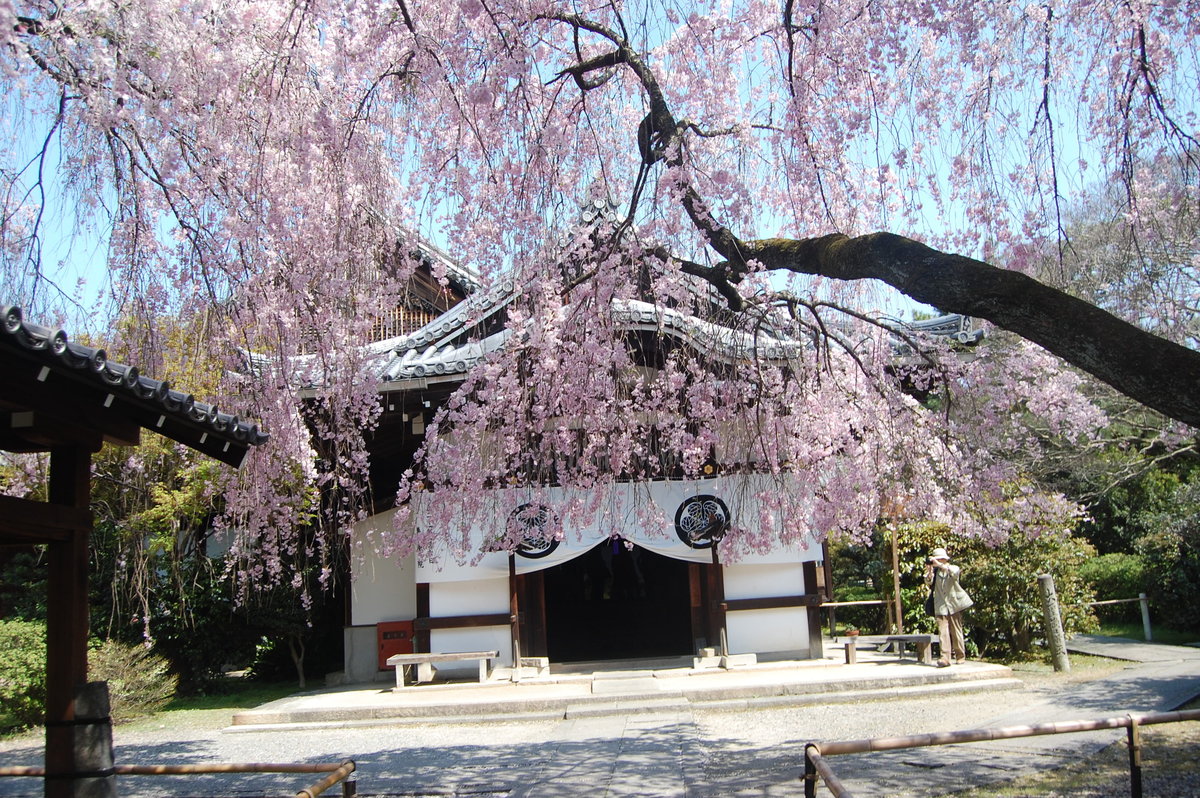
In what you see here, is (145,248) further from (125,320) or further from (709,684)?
(709,684)

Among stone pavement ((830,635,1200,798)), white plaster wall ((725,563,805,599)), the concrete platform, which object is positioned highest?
white plaster wall ((725,563,805,599))

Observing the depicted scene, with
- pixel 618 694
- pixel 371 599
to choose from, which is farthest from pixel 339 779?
pixel 371 599

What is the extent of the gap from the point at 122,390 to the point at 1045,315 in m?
4.07

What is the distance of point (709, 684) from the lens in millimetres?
10570

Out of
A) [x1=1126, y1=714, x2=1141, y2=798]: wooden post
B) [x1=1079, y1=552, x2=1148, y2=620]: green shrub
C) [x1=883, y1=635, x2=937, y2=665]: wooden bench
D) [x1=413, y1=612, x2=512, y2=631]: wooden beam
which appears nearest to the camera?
[x1=1126, y1=714, x2=1141, y2=798]: wooden post

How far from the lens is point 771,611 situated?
477 inches

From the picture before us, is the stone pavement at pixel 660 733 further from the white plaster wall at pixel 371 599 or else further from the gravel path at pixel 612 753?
the white plaster wall at pixel 371 599

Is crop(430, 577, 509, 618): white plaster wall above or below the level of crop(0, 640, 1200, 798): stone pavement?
above

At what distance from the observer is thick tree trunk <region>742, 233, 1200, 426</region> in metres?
3.62

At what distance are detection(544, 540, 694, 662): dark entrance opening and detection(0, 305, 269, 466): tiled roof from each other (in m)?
10.2

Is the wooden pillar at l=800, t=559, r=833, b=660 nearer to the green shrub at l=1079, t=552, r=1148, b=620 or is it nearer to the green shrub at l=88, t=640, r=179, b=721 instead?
the green shrub at l=1079, t=552, r=1148, b=620

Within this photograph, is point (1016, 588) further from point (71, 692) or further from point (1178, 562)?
point (71, 692)

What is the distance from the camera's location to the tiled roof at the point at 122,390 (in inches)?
140

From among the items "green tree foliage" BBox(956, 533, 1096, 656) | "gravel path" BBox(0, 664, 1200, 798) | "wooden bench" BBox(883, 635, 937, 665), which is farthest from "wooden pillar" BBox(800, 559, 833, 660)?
"gravel path" BBox(0, 664, 1200, 798)
